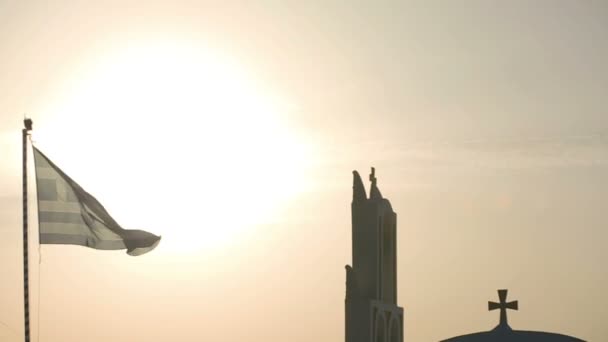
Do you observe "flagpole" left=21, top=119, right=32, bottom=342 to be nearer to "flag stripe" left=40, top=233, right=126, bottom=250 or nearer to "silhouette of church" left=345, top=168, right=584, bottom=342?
"flag stripe" left=40, top=233, right=126, bottom=250

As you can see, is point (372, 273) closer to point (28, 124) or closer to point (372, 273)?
point (372, 273)

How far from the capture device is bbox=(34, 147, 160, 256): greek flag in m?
42.3

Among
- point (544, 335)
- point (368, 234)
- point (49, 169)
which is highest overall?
point (49, 169)

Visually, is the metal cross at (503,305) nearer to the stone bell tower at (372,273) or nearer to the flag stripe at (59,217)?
the stone bell tower at (372,273)

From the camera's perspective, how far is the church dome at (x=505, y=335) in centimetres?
6419

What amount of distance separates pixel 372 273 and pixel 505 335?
9.88 metres

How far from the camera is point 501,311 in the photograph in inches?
2554

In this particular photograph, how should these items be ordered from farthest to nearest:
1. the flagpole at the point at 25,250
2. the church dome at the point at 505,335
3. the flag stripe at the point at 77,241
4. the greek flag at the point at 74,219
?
the church dome at the point at 505,335
the greek flag at the point at 74,219
the flag stripe at the point at 77,241
the flagpole at the point at 25,250

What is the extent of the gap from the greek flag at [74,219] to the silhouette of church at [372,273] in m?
16.3

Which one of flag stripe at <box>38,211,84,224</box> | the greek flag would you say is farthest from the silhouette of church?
A: flag stripe at <box>38,211,84,224</box>

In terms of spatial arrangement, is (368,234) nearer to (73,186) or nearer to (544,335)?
(544,335)

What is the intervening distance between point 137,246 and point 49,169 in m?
3.96

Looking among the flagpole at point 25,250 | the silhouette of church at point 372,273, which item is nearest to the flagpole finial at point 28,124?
the flagpole at point 25,250

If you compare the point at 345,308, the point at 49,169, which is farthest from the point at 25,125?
the point at 345,308
